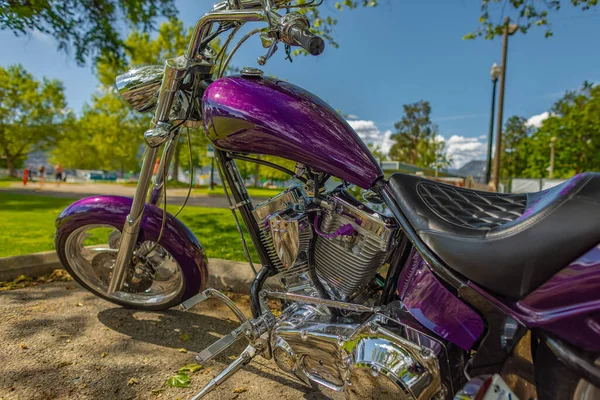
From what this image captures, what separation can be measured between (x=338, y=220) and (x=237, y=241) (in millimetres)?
3805

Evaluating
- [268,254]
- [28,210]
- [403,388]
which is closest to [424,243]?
[403,388]

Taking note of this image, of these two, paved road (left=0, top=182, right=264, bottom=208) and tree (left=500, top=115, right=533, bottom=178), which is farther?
tree (left=500, top=115, right=533, bottom=178)

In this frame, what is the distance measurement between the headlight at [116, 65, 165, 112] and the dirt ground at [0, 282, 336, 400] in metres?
1.43

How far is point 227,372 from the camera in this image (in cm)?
160

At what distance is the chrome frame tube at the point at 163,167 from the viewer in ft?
7.02

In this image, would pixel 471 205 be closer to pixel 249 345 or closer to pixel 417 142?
Answer: pixel 249 345

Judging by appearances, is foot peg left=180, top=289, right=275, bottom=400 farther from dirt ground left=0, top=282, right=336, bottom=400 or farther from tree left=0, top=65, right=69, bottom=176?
tree left=0, top=65, right=69, bottom=176

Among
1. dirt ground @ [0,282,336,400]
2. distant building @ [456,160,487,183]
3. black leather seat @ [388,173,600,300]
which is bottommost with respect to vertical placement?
dirt ground @ [0,282,336,400]

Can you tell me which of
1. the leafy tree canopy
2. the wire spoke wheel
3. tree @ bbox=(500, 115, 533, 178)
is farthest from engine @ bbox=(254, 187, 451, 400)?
tree @ bbox=(500, 115, 533, 178)

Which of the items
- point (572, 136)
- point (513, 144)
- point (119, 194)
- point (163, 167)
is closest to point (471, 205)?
point (163, 167)

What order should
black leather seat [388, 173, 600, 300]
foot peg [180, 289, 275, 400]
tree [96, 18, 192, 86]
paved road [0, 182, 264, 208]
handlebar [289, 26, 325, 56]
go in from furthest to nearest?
tree [96, 18, 192, 86] → paved road [0, 182, 264, 208] → foot peg [180, 289, 275, 400] → handlebar [289, 26, 325, 56] → black leather seat [388, 173, 600, 300]

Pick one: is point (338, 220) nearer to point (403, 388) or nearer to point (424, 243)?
point (424, 243)

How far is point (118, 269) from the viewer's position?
2.39m

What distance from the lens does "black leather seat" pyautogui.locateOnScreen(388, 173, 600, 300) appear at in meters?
1.08
